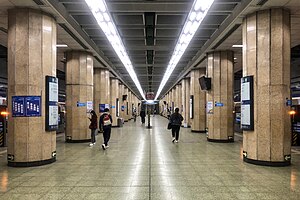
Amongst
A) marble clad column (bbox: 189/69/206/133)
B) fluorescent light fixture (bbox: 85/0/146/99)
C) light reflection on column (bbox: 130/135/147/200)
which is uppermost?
fluorescent light fixture (bbox: 85/0/146/99)

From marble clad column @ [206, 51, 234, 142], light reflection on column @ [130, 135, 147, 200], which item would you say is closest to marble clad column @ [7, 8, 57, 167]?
light reflection on column @ [130, 135, 147, 200]

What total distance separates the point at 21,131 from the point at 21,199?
3057 mm

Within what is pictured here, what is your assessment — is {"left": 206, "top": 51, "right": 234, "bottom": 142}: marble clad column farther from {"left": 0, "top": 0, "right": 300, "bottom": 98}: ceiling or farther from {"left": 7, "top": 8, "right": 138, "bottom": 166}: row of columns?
{"left": 7, "top": 8, "right": 138, "bottom": 166}: row of columns

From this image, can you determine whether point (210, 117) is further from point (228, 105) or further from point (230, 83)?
point (230, 83)

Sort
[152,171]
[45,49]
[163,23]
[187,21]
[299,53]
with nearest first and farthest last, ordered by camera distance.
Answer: [152,171], [45,49], [187,21], [163,23], [299,53]

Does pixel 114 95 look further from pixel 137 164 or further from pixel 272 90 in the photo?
pixel 272 90

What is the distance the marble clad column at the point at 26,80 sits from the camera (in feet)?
24.1

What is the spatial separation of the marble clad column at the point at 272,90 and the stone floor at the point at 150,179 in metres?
0.50

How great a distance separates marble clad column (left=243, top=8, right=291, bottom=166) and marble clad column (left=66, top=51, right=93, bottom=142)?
801 centimetres

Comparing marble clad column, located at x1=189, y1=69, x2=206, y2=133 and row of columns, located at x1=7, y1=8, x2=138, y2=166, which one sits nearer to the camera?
row of columns, located at x1=7, y1=8, x2=138, y2=166

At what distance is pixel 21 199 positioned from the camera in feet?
15.4

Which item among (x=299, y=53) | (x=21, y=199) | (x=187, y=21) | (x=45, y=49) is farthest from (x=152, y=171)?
(x=299, y=53)

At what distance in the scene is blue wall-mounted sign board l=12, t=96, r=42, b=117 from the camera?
289 inches

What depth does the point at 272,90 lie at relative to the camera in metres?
7.52
